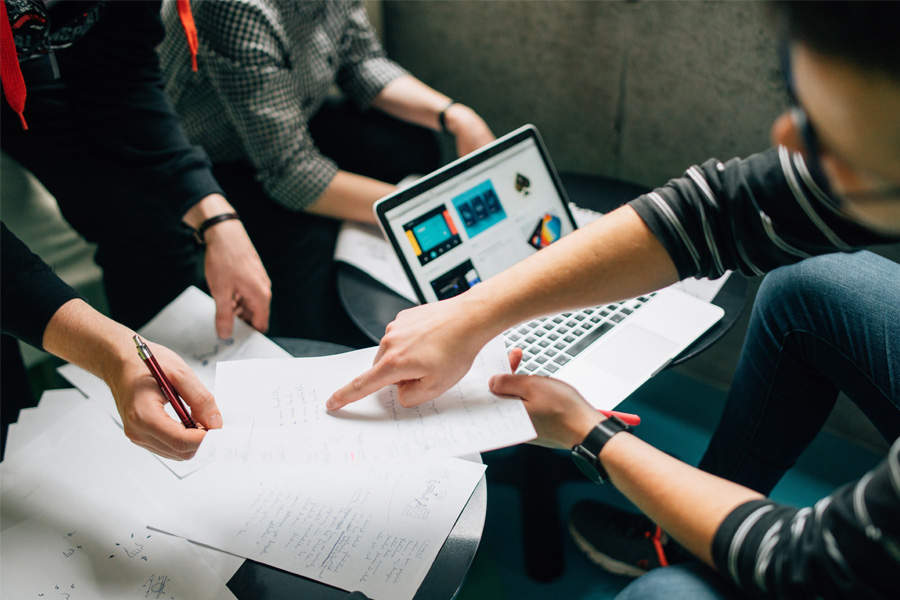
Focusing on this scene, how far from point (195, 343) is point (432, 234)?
42 cm

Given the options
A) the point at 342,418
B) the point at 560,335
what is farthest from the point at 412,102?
the point at 342,418

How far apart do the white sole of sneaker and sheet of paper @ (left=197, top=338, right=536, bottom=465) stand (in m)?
0.64

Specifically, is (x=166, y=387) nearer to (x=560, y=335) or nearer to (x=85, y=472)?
(x=85, y=472)

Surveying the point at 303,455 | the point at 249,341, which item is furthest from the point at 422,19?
the point at 303,455

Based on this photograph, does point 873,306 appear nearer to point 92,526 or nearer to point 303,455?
point 303,455

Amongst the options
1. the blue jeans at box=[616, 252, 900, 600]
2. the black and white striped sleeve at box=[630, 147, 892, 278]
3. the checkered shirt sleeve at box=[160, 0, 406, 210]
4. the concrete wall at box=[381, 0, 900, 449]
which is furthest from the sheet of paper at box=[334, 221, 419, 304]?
the concrete wall at box=[381, 0, 900, 449]

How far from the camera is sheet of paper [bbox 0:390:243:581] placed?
688mm

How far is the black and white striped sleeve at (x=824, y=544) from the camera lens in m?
0.44

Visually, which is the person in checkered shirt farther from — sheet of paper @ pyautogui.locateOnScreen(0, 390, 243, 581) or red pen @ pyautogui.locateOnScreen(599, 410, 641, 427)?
red pen @ pyautogui.locateOnScreen(599, 410, 641, 427)

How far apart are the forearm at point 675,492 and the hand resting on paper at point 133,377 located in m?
0.44

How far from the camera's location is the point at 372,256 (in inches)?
45.6

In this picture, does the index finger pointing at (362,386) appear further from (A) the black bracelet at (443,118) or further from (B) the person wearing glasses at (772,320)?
(A) the black bracelet at (443,118)

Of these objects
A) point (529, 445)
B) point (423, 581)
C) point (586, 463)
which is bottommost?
point (529, 445)

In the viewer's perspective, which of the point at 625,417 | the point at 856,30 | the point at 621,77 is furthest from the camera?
the point at 621,77
